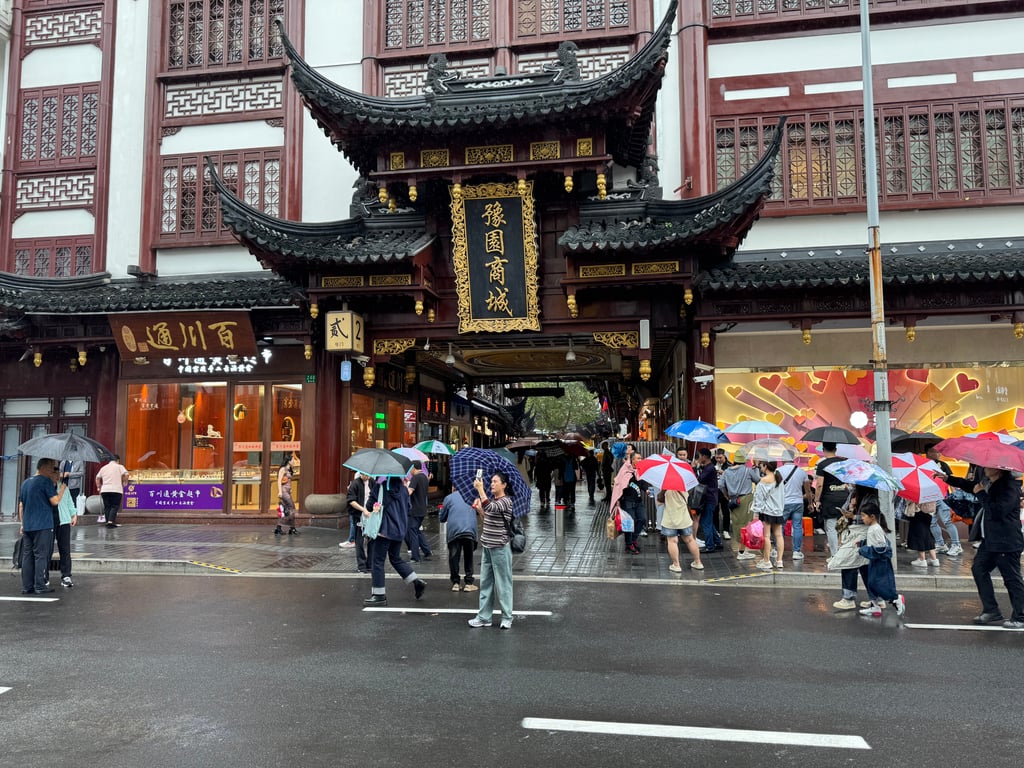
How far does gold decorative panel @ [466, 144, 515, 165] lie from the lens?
551 inches

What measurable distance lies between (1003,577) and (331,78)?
53.9 ft

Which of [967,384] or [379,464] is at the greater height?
[967,384]

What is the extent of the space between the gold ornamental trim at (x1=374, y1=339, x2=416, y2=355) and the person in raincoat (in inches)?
285

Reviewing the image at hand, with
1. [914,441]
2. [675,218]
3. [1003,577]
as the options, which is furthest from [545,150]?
[1003,577]

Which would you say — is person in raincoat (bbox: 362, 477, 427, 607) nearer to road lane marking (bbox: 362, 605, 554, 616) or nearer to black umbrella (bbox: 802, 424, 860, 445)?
road lane marking (bbox: 362, 605, 554, 616)

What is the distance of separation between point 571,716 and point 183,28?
19.0 m

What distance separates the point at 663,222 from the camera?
575 inches

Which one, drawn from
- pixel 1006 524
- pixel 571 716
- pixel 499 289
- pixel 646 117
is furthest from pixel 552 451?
pixel 571 716

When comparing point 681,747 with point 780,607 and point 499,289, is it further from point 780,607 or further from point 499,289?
point 499,289

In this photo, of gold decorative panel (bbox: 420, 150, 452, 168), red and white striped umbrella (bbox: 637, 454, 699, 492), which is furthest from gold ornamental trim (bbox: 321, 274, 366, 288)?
red and white striped umbrella (bbox: 637, 454, 699, 492)

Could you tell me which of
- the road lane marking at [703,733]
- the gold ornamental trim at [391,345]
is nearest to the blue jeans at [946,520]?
the road lane marking at [703,733]

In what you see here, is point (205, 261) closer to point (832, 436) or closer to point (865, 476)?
point (832, 436)

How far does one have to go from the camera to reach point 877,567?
8156 mm

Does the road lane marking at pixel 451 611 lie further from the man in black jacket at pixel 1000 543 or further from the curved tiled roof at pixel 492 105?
the curved tiled roof at pixel 492 105
